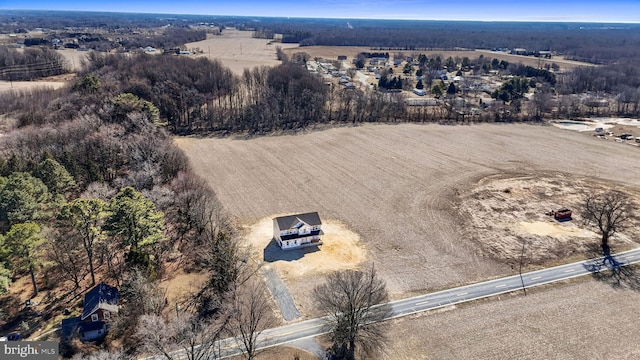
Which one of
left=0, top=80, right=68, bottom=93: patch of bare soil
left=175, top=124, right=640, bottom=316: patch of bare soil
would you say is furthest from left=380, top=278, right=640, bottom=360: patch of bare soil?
left=0, top=80, right=68, bottom=93: patch of bare soil

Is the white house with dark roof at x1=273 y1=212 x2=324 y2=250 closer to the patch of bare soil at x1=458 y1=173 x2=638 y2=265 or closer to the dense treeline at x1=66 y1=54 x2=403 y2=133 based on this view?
the patch of bare soil at x1=458 y1=173 x2=638 y2=265

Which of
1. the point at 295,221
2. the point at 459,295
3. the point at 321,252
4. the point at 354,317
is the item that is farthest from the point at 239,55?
the point at 354,317

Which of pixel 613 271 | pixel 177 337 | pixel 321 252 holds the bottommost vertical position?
pixel 177 337

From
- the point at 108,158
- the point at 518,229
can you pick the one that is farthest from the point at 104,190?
the point at 518,229

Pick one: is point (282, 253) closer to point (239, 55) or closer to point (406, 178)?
point (406, 178)

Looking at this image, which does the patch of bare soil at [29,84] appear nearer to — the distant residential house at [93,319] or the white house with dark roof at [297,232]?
the white house with dark roof at [297,232]

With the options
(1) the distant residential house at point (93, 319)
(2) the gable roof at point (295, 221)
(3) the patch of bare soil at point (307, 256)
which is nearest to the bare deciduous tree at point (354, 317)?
(3) the patch of bare soil at point (307, 256)
